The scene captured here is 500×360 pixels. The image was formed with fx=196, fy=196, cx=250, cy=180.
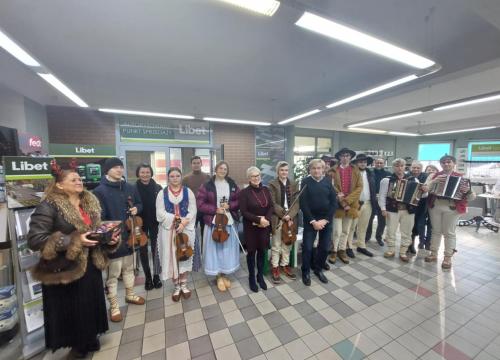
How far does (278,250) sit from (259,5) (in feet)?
8.96

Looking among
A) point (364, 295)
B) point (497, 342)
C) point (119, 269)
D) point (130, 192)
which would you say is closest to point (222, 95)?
point (130, 192)

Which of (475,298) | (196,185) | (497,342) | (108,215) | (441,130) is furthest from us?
(441,130)

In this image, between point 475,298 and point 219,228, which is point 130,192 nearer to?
point 219,228

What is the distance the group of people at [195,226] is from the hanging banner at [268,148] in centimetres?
420

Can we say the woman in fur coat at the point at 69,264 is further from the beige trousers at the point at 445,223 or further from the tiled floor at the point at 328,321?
Result: the beige trousers at the point at 445,223

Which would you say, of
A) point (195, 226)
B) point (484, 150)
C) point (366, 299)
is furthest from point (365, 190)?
point (484, 150)

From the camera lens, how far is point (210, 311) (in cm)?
226

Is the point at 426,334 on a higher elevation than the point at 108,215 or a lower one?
lower

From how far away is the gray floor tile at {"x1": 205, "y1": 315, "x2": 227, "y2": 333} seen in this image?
202cm

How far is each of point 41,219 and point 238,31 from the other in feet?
8.46

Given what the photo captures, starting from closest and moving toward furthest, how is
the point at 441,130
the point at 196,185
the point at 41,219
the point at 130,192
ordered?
1. the point at 41,219
2. the point at 130,192
3. the point at 196,185
4. the point at 441,130

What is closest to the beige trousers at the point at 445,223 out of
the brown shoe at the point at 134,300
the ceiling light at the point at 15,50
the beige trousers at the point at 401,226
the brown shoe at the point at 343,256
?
the beige trousers at the point at 401,226

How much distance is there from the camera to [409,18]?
2082 mm

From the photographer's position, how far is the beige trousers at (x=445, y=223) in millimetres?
3043
